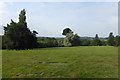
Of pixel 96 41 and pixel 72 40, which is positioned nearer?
pixel 96 41

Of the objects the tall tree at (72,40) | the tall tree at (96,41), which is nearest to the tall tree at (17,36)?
the tall tree at (72,40)

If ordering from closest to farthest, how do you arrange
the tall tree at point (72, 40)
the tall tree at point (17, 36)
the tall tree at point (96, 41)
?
the tall tree at point (17, 36), the tall tree at point (96, 41), the tall tree at point (72, 40)

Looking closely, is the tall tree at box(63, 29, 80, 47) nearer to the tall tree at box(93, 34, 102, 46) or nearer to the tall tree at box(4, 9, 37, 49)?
the tall tree at box(93, 34, 102, 46)

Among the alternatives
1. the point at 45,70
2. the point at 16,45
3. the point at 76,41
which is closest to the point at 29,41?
the point at 16,45

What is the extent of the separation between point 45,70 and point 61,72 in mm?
984

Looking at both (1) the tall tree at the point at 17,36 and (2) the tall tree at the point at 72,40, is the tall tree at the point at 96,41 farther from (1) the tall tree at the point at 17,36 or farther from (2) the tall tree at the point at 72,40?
(1) the tall tree at the point at 17,36

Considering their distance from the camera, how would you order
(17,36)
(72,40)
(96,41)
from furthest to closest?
(72,40), (96,41), (17,36)

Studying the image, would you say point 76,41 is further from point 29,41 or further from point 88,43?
point 29,41

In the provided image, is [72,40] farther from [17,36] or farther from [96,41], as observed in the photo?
[17,36]

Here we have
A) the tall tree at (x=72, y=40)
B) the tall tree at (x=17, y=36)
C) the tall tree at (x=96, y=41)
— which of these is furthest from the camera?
the tall tree at (x=72, y=40)

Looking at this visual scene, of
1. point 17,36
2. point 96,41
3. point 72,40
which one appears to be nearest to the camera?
point 17,36

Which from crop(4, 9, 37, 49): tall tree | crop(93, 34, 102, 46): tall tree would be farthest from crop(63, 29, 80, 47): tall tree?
crop(4, 9, 37, 49): tall tree

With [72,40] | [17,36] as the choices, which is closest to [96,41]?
[72,40]

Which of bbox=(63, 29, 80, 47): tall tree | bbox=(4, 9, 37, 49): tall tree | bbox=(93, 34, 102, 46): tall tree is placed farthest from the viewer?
bbox=(63, 29, 80, 47): tall tree
